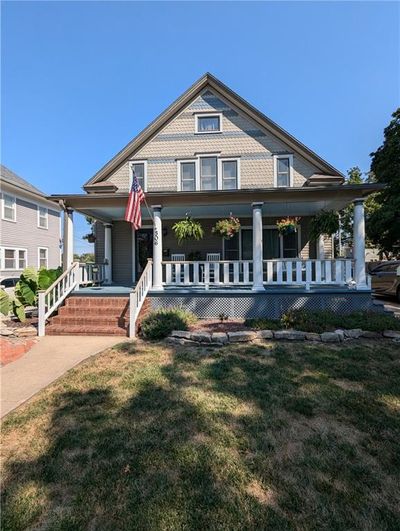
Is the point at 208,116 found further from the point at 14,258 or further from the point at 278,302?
the point at 14,258

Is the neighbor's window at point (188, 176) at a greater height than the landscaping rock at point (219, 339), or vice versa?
A: the neighbor's window at point (188, 176)

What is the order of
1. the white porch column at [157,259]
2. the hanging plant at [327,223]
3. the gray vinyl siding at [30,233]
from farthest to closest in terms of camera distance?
the gray vinyl siding at [30,233] → the white porch column at [157,259] → the hanging plant at [327,223]

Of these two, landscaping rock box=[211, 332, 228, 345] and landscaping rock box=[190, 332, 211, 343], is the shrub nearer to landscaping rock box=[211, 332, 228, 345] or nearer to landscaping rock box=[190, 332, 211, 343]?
landscaping rock box=[190, 332, 211, 343]

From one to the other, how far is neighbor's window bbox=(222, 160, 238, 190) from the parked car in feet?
23.7

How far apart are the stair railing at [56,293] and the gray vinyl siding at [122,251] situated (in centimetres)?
339

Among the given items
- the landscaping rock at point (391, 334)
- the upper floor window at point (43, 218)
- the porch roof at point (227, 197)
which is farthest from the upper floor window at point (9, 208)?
the landscaping rock at point (391, 334)

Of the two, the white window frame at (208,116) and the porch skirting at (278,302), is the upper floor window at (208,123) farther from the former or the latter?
the porch skirting at (278,302)

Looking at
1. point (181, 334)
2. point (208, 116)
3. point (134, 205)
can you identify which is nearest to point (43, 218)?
point (208, 116)

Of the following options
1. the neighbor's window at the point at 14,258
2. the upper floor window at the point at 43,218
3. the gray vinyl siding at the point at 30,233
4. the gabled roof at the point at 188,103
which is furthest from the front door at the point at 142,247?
the upper floor window at the point at 43,218

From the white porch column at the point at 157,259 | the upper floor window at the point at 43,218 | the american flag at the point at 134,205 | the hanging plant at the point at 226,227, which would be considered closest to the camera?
the american flag at the point at 134,205

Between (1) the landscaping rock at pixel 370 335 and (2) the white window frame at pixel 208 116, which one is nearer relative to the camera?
(1) the landscaping rock at pixel 370 335

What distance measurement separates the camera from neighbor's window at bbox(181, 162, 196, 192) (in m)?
12.1

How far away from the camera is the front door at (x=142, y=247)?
12314 millimetres

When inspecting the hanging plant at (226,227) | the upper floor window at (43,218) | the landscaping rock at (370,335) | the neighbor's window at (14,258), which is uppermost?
the upper floor window at (43,218)
